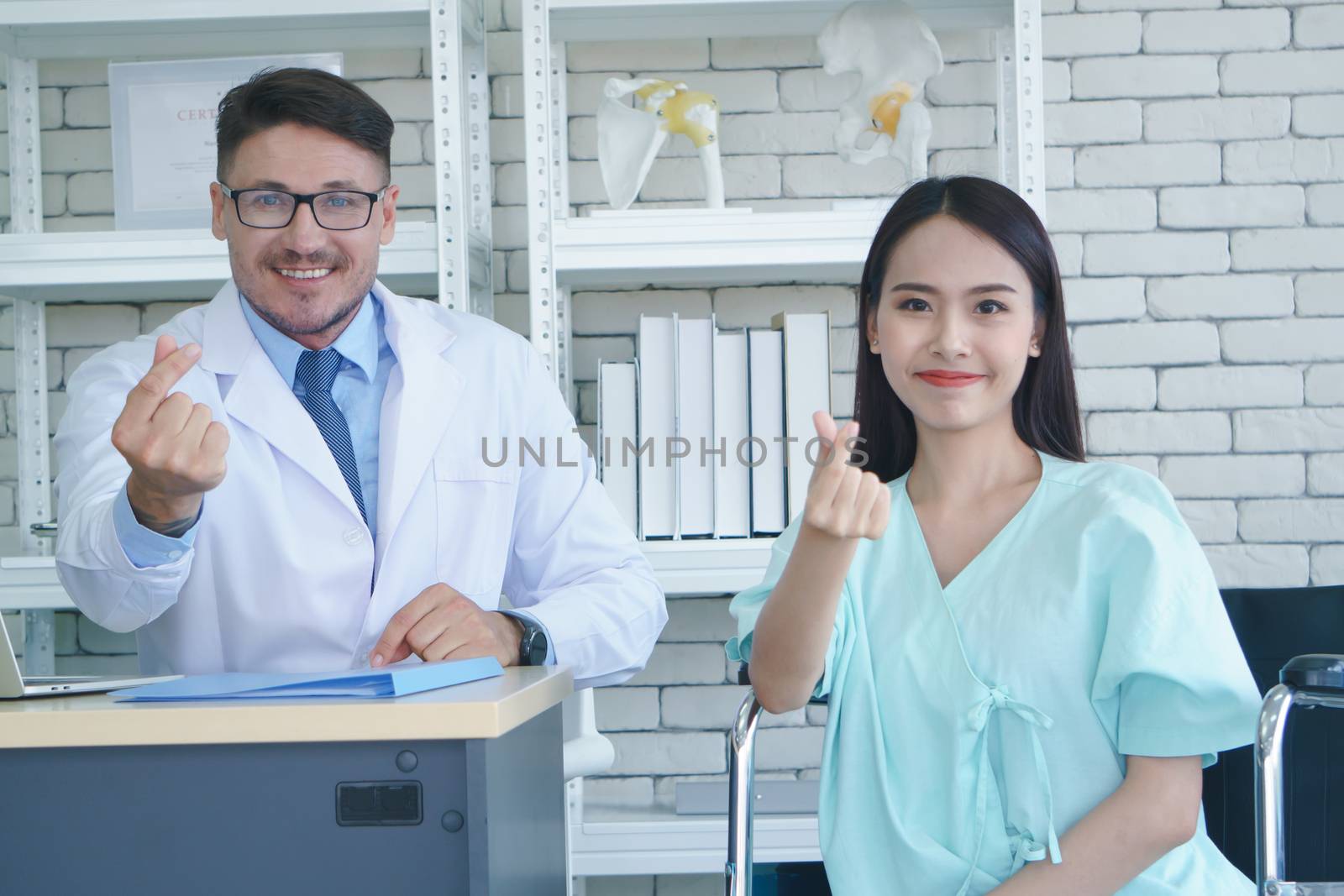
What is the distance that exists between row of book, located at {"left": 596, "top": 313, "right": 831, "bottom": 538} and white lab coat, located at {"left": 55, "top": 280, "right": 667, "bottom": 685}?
24 cm

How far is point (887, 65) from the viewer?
79.9 inches

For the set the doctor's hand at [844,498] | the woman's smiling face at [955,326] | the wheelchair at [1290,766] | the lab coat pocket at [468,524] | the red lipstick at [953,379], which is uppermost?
the woman's smiling face at [955,326]

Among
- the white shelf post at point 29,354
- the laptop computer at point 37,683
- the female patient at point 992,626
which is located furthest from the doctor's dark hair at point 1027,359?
the white shelf post at point 29,354

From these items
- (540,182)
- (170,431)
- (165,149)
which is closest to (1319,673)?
(170,431)

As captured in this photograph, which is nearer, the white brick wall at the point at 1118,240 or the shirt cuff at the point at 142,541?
the shirt cuff at the point at 142,541

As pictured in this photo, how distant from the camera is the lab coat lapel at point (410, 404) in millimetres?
1648

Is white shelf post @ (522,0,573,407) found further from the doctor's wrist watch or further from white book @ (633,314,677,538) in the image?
the doctor's wrist watch

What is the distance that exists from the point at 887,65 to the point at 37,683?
1.54m

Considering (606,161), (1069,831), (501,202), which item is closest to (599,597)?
(1069,831)

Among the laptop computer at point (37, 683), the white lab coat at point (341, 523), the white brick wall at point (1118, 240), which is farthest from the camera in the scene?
the white brick wall at point (1118, 240)

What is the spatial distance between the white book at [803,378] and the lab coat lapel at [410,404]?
56 centimetres

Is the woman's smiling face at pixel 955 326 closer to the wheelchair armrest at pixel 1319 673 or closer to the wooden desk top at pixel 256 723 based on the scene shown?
the wheelchair armrest at pixel 1319 673

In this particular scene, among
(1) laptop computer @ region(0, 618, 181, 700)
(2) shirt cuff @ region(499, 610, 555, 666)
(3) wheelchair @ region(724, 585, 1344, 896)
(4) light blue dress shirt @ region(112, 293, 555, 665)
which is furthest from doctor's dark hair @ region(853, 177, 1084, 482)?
(1) laptop computer @ region(0, 618, 181, 700)

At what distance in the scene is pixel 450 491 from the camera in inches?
67.5
